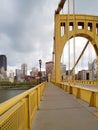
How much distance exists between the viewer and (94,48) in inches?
2489

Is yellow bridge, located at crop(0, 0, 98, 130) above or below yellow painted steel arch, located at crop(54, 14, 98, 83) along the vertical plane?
below

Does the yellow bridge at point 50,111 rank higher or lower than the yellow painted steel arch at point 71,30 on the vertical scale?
lower

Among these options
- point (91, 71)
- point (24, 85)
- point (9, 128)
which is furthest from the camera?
point (91, 71)

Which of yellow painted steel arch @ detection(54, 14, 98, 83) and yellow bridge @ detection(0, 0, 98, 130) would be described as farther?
yellow painted steel arch @ detection(54, 14, 98, 83)

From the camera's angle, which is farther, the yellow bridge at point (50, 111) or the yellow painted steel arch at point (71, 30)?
the yellow painted steel arch at point (71, 30)

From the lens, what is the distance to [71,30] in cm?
5888

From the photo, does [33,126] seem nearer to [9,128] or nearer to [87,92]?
[9,128]

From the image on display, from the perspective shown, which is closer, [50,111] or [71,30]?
[50,111]

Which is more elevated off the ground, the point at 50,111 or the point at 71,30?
the point at 71,30

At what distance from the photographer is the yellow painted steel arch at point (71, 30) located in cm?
5584

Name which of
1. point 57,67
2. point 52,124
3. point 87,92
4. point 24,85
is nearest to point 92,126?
point 52,124

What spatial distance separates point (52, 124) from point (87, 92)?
6.69 m

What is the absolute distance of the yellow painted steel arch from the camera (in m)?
55.8

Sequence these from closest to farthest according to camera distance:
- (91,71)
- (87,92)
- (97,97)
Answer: (97,97), (87,92), (91,71)
